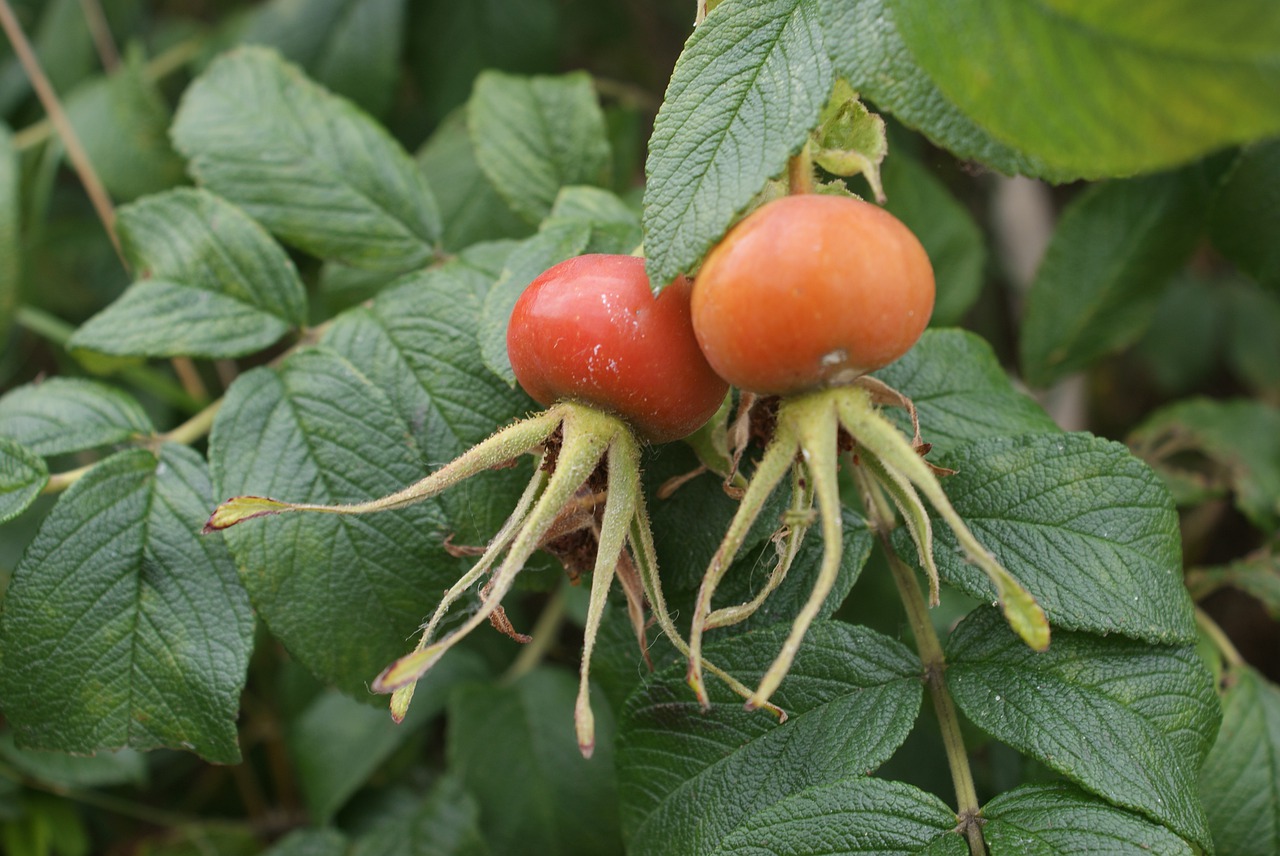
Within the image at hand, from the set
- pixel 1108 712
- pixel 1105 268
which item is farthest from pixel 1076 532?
pixel 1105 268

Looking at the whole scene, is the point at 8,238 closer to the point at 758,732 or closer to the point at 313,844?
the point at 313,844

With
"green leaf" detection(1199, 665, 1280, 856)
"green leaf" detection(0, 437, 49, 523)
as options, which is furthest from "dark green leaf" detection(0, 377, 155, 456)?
"green leaf" detection(1199, 665, 1280, 856)

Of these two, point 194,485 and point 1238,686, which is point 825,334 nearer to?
point 194,485

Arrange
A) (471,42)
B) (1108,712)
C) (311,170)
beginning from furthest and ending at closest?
(471,42) → (311,170) → (1108,712)

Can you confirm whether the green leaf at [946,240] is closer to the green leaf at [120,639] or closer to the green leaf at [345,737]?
the green leaf at [345,737]

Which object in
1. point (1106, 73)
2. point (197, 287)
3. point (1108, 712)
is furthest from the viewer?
point (197, 287)

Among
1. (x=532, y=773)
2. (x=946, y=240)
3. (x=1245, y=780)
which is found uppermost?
(x=946, y=240)

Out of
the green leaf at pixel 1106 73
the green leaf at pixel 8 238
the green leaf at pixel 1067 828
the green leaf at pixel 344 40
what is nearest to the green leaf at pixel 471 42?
the green leaf at pixel 344 40
